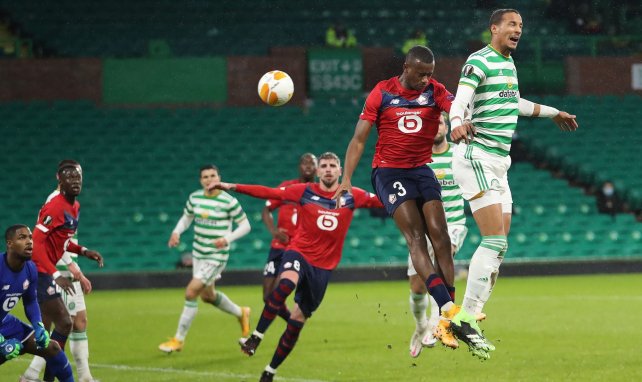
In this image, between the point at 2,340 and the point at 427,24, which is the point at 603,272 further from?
the point at 2,340

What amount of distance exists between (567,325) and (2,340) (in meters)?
8.61

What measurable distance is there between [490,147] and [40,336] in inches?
157

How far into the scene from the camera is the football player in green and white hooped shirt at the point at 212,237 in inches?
535

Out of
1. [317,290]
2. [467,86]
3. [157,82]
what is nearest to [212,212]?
[317,290]

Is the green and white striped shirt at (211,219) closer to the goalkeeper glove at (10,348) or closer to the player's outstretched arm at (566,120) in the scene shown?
the goalkeeper glove at (10,348)

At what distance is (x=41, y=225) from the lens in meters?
9.85

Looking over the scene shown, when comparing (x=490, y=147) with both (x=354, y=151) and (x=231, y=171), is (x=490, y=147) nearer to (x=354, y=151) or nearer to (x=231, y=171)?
(x=354, y=151)

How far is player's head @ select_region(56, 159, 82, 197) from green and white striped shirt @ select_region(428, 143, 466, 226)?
4.06 m

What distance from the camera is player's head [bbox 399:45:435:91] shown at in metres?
8.41

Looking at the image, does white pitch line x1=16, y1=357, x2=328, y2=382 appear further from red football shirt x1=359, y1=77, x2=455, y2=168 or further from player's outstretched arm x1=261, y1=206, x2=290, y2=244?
red football shirt x1=359, y1=77, x2=455, y2=168

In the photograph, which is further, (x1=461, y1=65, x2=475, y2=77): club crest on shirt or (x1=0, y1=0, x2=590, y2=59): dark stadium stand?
(x1=0, y1=0, x2=590, y2=59): dark stadium stand

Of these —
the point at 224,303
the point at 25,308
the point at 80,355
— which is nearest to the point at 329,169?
the point at 80,355

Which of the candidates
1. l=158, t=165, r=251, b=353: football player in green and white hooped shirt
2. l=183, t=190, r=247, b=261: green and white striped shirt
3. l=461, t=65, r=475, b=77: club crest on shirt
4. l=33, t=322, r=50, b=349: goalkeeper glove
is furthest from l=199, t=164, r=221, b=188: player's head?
l=461, t=65, r=475, b=77: club crest on shirt

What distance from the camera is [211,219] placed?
14.0 m
